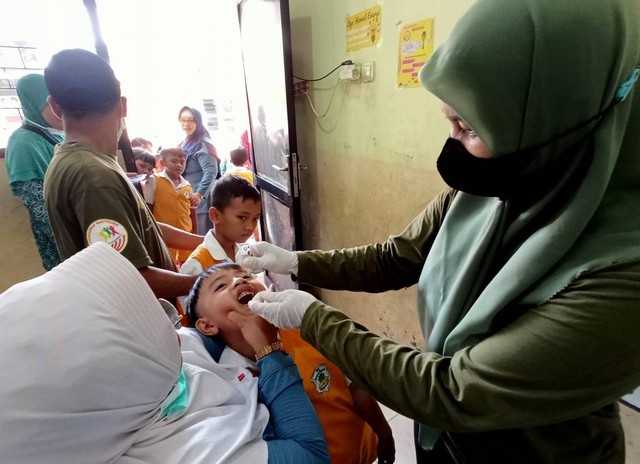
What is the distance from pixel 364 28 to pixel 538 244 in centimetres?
175

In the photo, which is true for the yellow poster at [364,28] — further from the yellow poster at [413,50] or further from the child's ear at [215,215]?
the child's ear at [215,215]

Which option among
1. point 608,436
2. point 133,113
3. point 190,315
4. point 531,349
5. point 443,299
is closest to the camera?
point 531,349

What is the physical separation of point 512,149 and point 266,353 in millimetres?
757

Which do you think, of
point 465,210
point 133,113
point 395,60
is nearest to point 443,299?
point 465,210

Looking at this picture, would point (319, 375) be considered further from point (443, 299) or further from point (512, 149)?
point (512, 149)

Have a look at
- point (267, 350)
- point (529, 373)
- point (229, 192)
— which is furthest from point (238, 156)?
point (529, 373)

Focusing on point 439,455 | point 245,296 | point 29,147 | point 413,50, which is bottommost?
point 439,455

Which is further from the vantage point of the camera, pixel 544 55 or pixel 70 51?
pixel 70 51

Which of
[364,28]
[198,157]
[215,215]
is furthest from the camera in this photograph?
[198,157]

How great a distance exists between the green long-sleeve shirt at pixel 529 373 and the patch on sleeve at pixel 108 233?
0.76m

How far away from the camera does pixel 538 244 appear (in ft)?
1.97

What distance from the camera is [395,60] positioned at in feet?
5.62

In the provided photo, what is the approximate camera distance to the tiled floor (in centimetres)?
140

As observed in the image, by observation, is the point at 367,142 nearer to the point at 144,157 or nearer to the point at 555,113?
the point at 555,113
